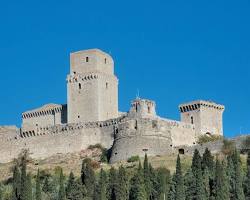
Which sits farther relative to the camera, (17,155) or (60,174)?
(17,155)

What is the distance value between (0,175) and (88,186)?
57.3 feet

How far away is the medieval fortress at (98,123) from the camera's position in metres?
97.1

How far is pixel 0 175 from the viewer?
98312 millimetres

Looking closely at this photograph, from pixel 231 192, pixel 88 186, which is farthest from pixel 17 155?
pixel 231 192

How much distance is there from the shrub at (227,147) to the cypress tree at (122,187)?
13.6 metres

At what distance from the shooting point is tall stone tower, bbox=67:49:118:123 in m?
104

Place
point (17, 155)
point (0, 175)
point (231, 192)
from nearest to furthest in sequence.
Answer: point (231, 192) → point (0, 175) → point (17, 155)

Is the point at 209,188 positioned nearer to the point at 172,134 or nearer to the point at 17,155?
the point at 172,134

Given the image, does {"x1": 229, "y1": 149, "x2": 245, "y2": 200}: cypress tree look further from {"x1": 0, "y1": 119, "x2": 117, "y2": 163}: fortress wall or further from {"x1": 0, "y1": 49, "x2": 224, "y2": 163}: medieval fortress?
{"x1": 0, "y1": 119, "x2": 117, "y2": 163}: fortress wall

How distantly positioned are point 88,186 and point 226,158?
43.6ft

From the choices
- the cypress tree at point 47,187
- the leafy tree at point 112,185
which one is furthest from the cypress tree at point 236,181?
the cypress tree at point 47,187

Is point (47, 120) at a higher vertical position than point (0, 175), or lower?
higher

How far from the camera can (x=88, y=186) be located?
273 feet

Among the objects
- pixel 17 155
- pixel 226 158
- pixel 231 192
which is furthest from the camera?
pixel 17 155
